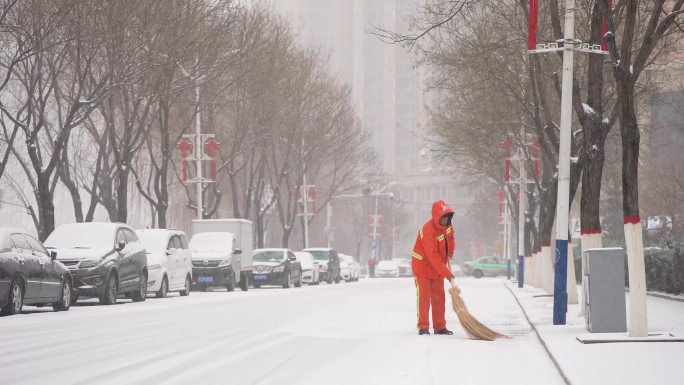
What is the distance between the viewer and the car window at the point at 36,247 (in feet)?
81.4

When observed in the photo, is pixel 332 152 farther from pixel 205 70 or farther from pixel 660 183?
pixel 205 70

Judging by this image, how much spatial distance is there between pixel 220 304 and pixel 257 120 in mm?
28941

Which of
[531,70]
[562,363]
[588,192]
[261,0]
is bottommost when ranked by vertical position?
[562,363]

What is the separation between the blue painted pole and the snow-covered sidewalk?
0.77 ft

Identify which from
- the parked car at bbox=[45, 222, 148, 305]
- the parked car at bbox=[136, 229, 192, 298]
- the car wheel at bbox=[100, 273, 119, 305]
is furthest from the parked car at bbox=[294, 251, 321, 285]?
the car wheel at bbox=[100, 273, 119, 305]

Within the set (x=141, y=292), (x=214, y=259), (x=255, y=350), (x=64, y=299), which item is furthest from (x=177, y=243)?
(x=255, y=350)

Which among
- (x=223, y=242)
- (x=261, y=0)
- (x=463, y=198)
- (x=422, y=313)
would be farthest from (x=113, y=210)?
(x=463, y=198)

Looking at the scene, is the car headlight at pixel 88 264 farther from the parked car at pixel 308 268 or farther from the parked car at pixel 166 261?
the parked car at pixel 308 268

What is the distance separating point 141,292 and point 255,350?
16884 millimetres

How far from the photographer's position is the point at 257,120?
191 ft

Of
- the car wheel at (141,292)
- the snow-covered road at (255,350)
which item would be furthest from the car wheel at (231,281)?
the snow-covered road at (255,350)

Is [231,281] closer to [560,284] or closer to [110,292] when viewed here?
[110,292]

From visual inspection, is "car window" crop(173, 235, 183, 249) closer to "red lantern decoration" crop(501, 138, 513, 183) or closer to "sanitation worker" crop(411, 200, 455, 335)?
"red lantern decoration" crop(501, 138, 513, 183)

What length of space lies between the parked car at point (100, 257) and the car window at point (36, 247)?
121 inches
